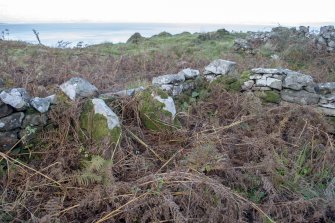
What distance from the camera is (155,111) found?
4547 millimetres

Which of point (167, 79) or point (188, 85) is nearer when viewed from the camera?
point (167, 79)

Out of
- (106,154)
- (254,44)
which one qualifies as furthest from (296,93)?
(254,44)

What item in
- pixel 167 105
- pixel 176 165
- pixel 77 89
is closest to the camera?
pixel 176 165

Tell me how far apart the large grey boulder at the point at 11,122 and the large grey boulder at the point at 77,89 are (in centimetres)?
64

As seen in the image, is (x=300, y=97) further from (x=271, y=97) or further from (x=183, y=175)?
(x=183, y=175)

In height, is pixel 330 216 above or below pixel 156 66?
below

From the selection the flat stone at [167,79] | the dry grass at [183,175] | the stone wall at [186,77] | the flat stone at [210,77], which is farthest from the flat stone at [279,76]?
the flat stone at [167,79]

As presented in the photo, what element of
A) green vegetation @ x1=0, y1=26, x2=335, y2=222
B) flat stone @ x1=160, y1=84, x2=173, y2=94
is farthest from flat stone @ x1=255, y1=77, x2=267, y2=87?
flat stone @ x1=160, y1=84, x2=173, y2=94

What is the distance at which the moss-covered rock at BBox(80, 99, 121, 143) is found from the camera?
3875 millimetres

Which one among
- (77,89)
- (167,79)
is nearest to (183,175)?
(77,89)

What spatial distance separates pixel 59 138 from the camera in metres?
3.77

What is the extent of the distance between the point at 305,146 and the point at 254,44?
953 centimetres

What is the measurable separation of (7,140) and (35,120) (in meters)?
0.38

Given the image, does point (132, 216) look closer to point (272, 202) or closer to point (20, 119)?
point (272, 202)
